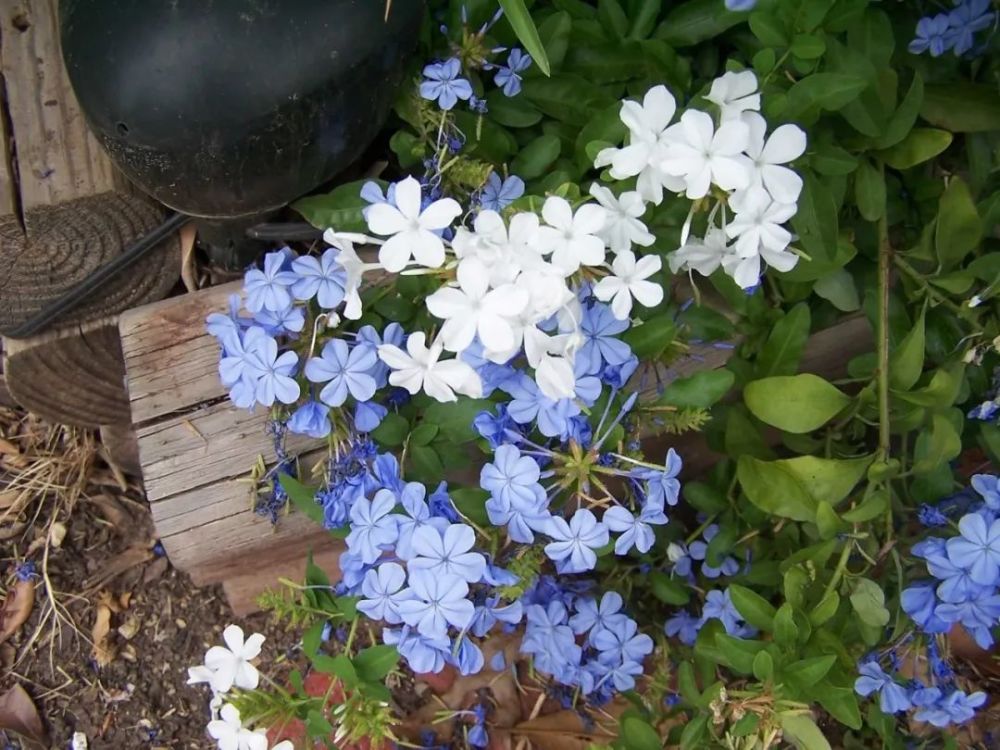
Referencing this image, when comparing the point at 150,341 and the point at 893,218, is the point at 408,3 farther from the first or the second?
the point at 893,218

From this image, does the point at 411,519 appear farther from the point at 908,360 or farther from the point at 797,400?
the point at 908,360

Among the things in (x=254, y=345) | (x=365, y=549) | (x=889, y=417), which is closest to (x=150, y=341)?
(x=254, y=345)

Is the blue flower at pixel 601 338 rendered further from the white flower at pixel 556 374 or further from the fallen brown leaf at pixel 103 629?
the fallen brown leaf at pixel 103 629

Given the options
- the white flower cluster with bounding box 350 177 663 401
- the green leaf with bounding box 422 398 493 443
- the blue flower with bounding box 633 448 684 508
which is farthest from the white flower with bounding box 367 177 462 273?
the blue flower with bounding box 633 448 684 508

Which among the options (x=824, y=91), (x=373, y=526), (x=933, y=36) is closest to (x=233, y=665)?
(x=373, y=526)

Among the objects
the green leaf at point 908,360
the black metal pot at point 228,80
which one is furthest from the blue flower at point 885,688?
the black metal pot at point 228,80

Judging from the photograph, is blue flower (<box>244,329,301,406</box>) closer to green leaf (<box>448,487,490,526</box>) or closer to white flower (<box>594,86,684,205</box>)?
green leaf (<box>448,487,490,526</box>)
